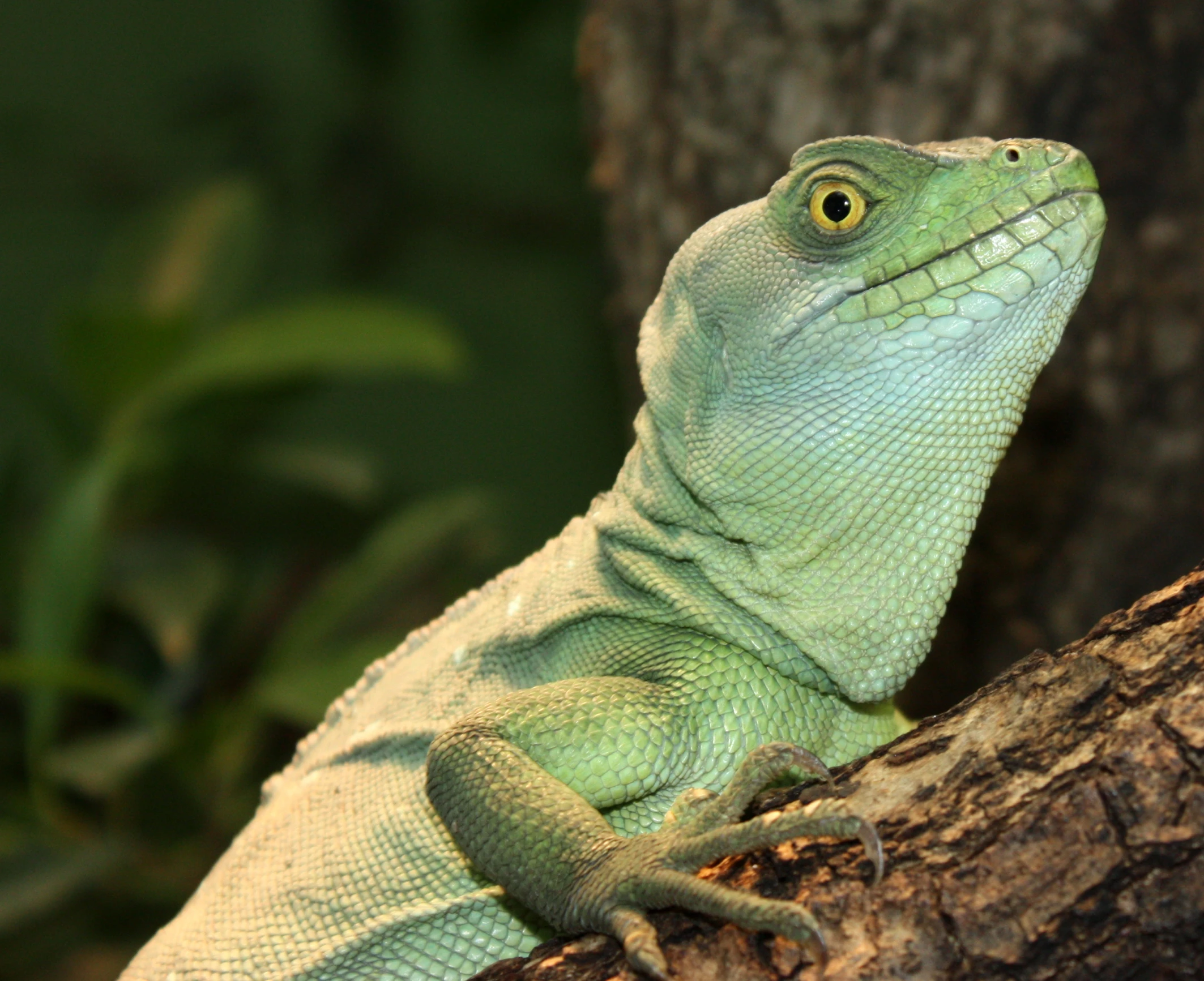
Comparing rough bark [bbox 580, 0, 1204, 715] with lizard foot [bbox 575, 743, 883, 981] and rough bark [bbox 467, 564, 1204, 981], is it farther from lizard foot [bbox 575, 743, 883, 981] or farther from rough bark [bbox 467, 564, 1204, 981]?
lizard foot [bbox 575, 743, 883, 981]

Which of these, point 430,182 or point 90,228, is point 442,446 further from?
point 90,228

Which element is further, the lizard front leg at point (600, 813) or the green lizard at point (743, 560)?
the green lizard at point (743, 560)

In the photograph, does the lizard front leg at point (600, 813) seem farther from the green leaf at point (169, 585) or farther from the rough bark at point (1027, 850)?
the green leaf at point (169, 585)

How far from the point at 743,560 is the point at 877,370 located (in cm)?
56

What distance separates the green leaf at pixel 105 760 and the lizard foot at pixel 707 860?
13.9ft

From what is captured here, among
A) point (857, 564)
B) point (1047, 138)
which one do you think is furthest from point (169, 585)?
point (1047, 138)

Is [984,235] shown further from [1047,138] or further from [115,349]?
[115,349]

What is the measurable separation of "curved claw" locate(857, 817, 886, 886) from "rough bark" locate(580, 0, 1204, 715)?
12.2 ft

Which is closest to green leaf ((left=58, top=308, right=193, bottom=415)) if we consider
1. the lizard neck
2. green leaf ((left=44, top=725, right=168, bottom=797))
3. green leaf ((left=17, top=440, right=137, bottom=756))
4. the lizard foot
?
green leaf ((left=17, top=440, right=137, bottom=756))

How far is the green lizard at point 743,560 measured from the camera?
102 inches

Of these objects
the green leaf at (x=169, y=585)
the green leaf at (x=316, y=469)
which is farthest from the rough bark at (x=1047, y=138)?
the green leaf at (x=169, y=585)

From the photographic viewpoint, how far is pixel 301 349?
6105 millimetres

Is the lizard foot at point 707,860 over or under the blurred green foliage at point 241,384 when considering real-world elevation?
under

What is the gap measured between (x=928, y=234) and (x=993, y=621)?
3299mm
